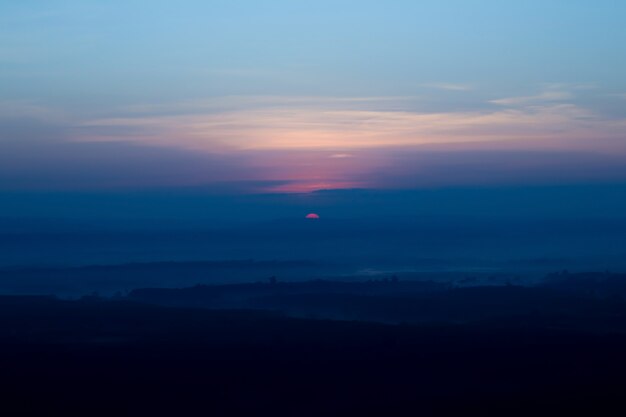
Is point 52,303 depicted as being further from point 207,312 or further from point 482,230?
point 482,230

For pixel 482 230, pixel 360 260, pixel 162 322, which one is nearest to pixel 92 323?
pixel 162 322

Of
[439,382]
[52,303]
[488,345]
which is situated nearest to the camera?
[439,382]

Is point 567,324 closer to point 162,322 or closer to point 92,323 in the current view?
point 162,322

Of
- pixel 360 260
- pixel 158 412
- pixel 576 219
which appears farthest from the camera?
pixel 576 219

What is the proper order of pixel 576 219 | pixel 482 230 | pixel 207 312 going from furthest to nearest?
pixel 576 219 < pixel 482 230 < pixel 207 312

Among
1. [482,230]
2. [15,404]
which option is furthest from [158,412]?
[482,230]

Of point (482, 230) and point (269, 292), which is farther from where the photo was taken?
point (482, 230)
